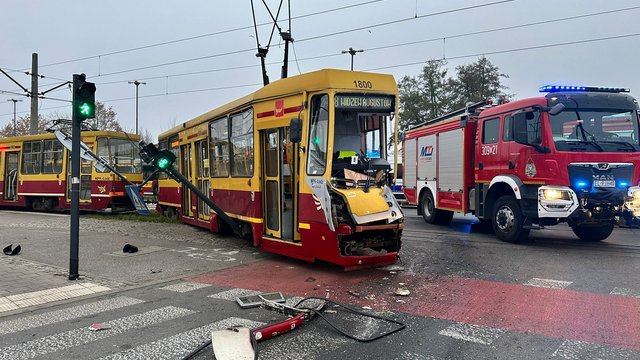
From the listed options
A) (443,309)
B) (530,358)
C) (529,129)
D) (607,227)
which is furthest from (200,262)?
(607,227)

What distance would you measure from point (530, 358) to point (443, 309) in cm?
153

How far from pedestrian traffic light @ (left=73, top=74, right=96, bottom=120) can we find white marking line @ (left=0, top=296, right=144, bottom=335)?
120 inches

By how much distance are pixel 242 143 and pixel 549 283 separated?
5790 millimetres

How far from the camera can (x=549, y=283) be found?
22.6 feet

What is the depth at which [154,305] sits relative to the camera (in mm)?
6051

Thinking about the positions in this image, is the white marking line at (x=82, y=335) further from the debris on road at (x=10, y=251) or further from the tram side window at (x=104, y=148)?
the tram side window at (x=104, y=148)

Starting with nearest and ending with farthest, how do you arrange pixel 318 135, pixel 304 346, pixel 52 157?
pixel 304 346 → pixel 318 135 → pixel 52 157

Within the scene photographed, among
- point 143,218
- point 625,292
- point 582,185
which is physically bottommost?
point 625,292

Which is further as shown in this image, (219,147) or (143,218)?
(143,218)

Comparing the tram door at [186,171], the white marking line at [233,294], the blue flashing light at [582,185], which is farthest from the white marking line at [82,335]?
the tram door at [186,171]

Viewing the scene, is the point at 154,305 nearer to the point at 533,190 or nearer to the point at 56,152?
the point at 533,190

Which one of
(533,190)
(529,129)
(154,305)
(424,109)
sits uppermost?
(424,109)

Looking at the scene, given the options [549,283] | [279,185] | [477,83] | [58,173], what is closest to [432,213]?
[279,185]

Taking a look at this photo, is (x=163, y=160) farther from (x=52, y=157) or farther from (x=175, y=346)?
(x=52, y=157)
